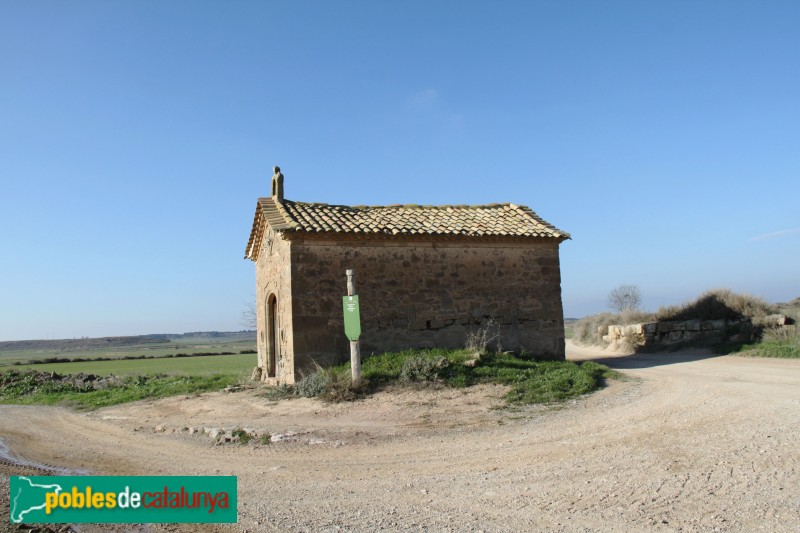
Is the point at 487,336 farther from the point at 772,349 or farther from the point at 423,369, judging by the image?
the point at 772,349

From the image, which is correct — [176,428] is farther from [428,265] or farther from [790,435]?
→ [790,435]

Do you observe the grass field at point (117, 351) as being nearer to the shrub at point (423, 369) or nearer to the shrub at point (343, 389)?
the shrub at point (343, 389)

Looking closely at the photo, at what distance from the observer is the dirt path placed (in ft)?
15.8

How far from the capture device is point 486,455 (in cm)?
675

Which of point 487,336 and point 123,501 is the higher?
point 487,336

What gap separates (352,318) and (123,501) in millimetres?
6246

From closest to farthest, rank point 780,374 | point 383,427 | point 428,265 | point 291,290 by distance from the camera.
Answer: point 383,427 → point 780,374 → point 291,290 → point 428,265

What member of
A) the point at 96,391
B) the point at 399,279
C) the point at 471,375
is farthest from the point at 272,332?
the point at 471,375

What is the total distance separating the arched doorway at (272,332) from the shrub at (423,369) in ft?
16.2

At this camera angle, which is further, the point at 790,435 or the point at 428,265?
the point at 428,265

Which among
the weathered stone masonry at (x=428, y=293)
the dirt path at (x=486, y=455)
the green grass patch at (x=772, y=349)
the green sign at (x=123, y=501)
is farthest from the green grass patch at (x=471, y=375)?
the green grass patch at (x=772, y=349)

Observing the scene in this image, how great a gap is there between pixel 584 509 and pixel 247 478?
3.69 metres

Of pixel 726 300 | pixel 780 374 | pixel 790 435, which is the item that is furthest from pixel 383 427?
pixel 726 300

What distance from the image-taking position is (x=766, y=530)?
423cm
